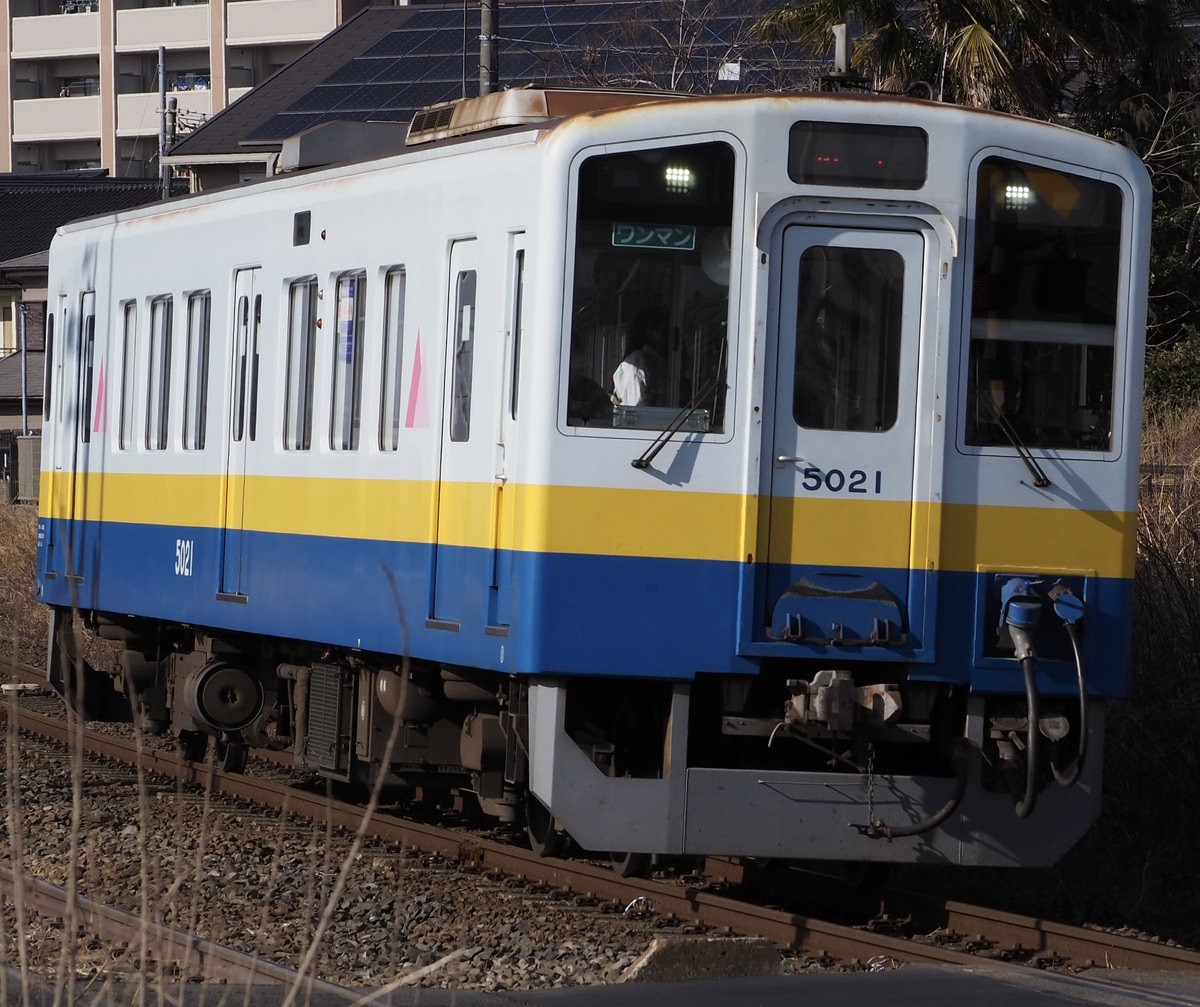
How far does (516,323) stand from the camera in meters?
7.33

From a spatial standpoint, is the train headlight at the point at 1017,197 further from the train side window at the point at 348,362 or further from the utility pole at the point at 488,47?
the utility pole at the point at 488,47

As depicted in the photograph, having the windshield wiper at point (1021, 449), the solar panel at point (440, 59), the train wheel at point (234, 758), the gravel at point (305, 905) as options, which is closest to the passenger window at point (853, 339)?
the windshield wiper at point (1021, 449)

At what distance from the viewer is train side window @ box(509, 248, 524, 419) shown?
7.26 meters

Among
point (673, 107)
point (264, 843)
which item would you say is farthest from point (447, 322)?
point (264, 843)

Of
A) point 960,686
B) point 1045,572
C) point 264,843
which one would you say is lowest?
point 264,843

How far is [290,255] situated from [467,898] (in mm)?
3203

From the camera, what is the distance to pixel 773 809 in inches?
281

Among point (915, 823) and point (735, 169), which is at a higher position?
point (735, 169)

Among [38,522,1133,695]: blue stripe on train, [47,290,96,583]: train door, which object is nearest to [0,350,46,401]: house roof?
[47,290,96,583]: train door

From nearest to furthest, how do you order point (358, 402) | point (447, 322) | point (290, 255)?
point (447, 322), point (358, 402), point (290, 255)

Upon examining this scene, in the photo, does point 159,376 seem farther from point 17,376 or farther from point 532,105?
point 17,376

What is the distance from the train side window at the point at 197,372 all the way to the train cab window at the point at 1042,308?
4.39 meters

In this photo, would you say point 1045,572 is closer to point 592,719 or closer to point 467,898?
point 592,719

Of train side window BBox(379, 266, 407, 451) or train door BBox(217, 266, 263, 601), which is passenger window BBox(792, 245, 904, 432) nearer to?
train side window BBox(379, 266, 407, 451)
